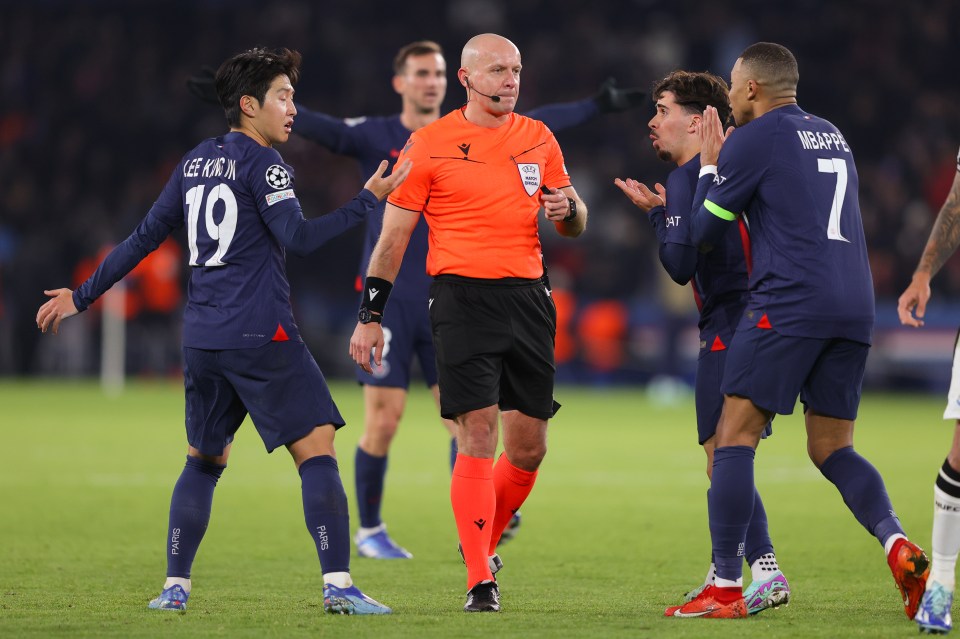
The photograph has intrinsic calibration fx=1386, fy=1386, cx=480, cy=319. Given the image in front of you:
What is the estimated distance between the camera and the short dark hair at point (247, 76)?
18.8 ft

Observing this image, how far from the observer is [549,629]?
203 inches

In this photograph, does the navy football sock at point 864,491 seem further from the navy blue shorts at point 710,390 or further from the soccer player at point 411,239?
the soccer player at point 411,239

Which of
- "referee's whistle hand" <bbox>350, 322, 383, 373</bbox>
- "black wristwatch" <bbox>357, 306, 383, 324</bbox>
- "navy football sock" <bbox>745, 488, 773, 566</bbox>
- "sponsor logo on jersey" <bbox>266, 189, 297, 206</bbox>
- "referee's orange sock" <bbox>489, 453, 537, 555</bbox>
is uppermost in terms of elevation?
"sponsor logo on jersey" <bbox>266, 189, 297, 206</bbox>

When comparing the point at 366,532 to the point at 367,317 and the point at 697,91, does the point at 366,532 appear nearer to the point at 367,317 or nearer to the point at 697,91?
the point at 367,317

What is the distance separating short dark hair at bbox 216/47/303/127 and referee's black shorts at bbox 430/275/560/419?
43.0 inches

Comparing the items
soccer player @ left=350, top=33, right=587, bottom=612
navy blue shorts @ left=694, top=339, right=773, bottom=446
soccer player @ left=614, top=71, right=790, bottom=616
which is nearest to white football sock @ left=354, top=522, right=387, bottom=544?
soccer player @ left=350, top=33, right=587, bottom=612

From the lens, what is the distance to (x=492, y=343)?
Answer: 19.1 ft

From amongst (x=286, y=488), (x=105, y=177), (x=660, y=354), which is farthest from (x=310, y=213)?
(x=286, y=488)

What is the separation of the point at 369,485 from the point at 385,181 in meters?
2.87

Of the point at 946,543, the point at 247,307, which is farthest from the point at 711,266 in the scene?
the point at 247,307

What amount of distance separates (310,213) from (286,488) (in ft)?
41.0

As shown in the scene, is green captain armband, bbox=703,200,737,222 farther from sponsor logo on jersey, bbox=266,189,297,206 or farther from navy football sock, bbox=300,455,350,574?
navy football sock, bbox=300,455,350,574

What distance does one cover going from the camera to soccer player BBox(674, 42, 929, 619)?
5.43 metres

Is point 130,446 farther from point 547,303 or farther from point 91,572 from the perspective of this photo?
point 547,303
